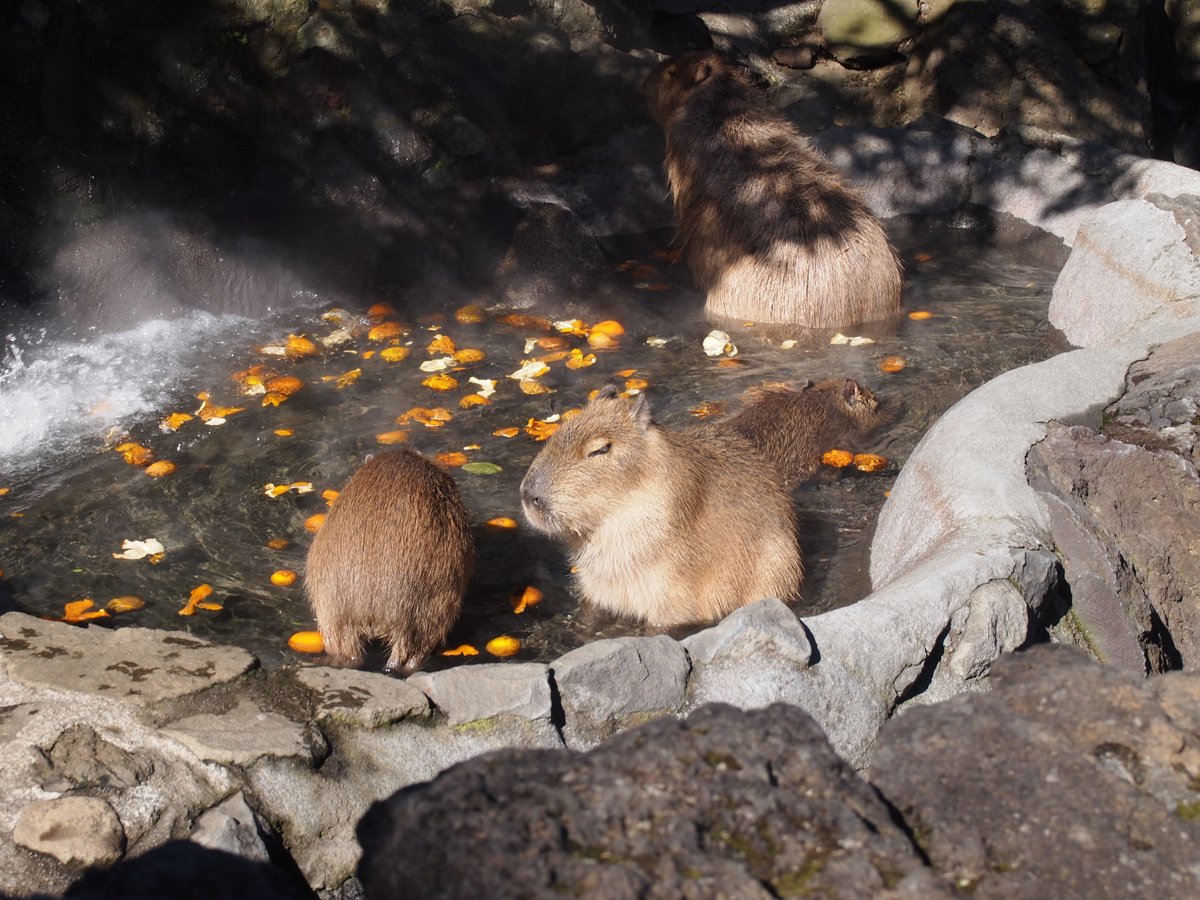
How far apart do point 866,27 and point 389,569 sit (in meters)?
8.12

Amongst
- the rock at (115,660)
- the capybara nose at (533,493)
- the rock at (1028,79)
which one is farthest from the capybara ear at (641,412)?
the rock at (1028,79)

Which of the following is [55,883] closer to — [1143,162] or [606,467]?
[606,467]

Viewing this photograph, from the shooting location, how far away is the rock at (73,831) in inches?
101

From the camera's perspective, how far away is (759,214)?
730cm

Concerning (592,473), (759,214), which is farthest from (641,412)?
(759,214)

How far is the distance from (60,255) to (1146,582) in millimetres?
5939

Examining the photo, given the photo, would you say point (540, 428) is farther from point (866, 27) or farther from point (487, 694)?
point (866, 27)

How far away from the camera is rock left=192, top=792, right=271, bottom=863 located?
268 centimetres

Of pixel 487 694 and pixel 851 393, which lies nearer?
pixel 487 694

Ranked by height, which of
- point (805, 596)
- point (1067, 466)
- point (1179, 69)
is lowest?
point (805, 596)

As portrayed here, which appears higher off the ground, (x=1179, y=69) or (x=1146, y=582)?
(x=1179, y=69)

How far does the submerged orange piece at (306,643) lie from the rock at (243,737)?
91 cm

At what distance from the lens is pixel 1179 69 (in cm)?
1064

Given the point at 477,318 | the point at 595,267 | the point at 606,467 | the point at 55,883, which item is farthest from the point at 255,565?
the point at 595,267
